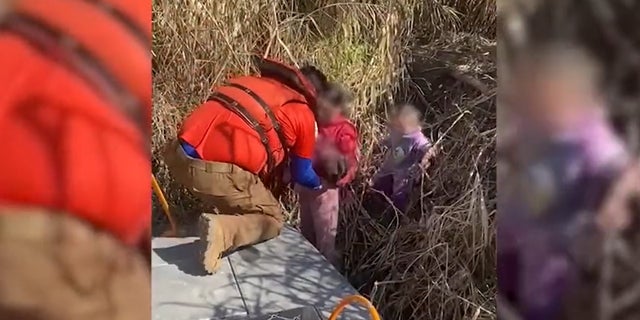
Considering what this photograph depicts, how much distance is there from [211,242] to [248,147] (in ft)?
1.47

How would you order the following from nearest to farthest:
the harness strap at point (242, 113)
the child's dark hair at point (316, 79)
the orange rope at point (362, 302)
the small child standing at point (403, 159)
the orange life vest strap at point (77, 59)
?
the orange life vest strap at point (77, 59), the orange rope at point (362, 302), the harness strap at point (242, 113), the small child standing at point (403, 159), the child's dark hair at point (316, 79)

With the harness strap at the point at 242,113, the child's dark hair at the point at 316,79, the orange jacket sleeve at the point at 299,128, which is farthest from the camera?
the child's dark hair at the point at 316,79

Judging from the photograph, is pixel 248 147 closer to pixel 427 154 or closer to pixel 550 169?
pixel 427 154

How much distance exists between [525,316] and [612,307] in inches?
6.2

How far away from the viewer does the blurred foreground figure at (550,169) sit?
1.63 metres

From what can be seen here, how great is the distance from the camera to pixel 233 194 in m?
3.85

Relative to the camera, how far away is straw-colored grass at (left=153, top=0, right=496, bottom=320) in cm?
357

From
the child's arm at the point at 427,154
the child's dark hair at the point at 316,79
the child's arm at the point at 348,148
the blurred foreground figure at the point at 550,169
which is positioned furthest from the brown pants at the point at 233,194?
the blurred foreground figure at the point at 550,169

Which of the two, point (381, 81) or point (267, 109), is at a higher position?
point (381, 81)

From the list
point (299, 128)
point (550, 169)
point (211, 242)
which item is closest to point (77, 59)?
point (550, 169)

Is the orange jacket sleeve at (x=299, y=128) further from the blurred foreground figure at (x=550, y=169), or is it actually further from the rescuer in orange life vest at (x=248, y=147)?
the blurred foreground figure at (x=550, y=169)

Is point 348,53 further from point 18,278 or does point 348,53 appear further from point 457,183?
point 18,278

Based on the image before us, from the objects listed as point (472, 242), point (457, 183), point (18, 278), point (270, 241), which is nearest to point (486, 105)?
point (457, 183)

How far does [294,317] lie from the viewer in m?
3.27
